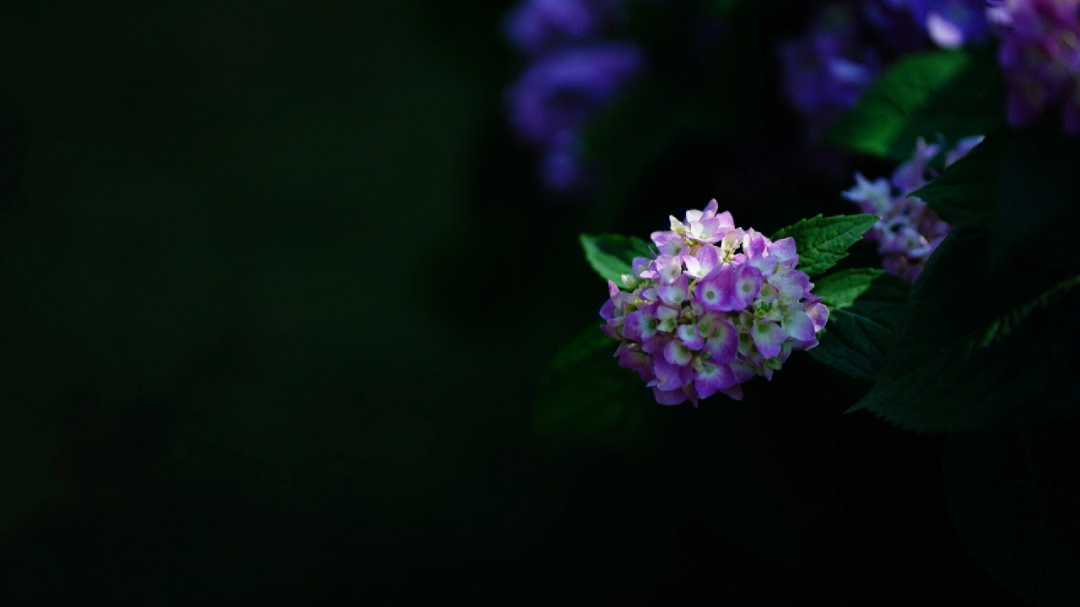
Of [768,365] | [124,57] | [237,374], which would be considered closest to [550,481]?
[237,374]

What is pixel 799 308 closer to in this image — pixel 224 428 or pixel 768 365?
pixel 768 365

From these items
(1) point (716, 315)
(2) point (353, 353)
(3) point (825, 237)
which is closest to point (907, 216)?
(3) point (825, 237)

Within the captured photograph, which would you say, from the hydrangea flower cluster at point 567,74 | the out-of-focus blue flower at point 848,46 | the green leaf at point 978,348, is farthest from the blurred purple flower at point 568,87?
the green leaf at point 978,348

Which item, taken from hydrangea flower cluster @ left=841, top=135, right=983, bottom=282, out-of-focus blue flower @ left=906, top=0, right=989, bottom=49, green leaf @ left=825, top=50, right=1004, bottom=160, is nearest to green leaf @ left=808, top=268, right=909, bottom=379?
hydrangea flower cluster @ left=841, top=135, right=983, bottom=282

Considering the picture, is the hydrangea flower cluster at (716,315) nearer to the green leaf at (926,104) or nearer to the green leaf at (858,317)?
the green leaf at (858,317)

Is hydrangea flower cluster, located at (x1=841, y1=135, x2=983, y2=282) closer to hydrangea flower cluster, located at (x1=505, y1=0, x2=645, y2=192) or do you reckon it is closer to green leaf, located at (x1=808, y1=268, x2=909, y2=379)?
green leaf, located at (x1=808, y1=268, x2=909, y2=379)
